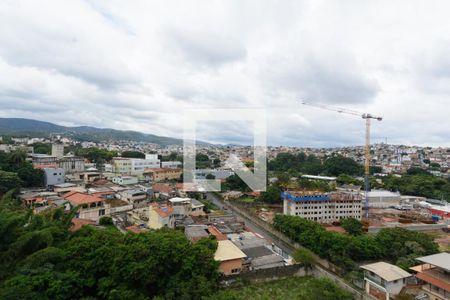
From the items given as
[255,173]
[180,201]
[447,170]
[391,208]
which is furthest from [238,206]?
[447,170]

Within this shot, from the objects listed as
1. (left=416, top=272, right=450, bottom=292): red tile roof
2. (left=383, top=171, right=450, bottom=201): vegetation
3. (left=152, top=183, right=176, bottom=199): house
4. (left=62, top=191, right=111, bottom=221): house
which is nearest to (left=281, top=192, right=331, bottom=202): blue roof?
(left=152, top=183, right=176, bottom=199): house

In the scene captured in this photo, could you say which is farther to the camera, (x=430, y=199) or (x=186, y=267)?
(x=430, y=199)

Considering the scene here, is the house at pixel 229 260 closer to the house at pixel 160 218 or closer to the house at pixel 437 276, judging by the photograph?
the house at pixel 160 218

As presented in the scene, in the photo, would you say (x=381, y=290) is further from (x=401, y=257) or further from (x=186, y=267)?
(x=186, y=267)

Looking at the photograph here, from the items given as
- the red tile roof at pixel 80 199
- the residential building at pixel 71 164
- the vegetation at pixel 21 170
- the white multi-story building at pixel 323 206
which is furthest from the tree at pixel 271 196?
the residential building at pixel 71 164

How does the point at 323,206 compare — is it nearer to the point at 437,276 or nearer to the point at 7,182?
the point at 437,276

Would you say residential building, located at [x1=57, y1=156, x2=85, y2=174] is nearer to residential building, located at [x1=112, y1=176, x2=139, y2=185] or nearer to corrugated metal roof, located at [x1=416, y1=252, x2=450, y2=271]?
residential building, located at [x1=112, y1=176, x2=139, y2=185]
